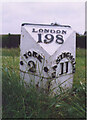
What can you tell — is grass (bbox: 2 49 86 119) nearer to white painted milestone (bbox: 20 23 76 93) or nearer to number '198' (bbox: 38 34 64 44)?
white painted milestone (bbox: 20 23 76 93)

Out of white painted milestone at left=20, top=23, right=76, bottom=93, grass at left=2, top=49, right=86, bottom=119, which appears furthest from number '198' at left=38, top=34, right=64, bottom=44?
grass at left=2, top=49, right=86, bottom=119

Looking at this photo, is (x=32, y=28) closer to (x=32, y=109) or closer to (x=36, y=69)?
(x=36, y=69)

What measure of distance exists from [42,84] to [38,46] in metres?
0.55

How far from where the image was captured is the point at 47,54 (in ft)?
8.36

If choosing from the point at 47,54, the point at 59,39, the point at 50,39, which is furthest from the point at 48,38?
the point at 47,54

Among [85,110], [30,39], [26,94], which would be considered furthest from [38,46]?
[85,110]

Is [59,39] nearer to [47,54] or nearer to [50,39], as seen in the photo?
[50,39]

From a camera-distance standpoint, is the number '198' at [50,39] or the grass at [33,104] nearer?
the grass at [33,104]

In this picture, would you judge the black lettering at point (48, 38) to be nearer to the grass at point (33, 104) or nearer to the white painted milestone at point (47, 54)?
the white painted milestone at point (47, 54)

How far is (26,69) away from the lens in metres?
2.74

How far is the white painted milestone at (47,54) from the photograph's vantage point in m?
2.56

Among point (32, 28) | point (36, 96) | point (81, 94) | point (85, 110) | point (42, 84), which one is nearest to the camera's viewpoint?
point (85, 110)

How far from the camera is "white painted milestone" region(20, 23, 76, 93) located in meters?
2.56

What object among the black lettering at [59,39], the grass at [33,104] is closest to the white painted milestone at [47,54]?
the black lettering at [59,39]
